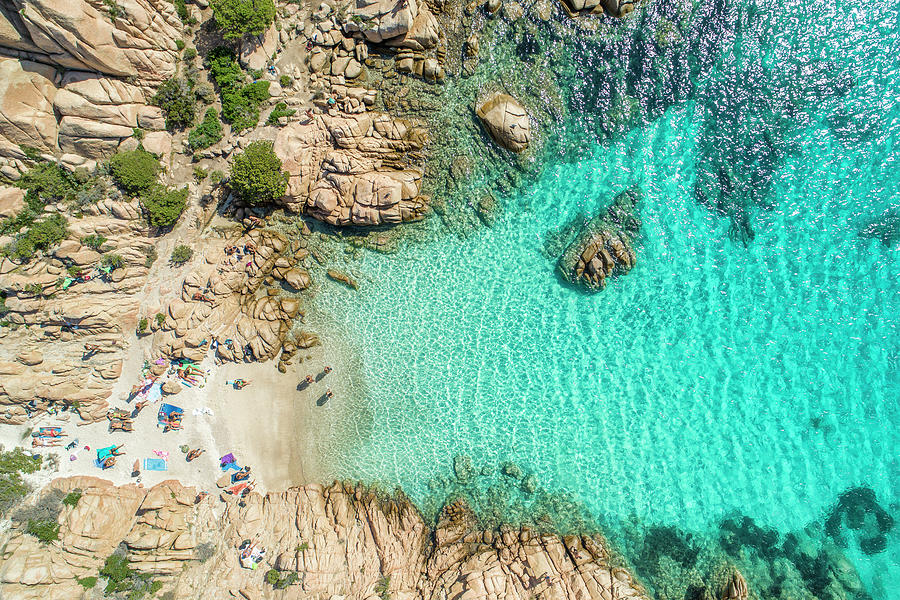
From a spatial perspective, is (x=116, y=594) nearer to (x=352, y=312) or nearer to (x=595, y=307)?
(x=352, y=312)

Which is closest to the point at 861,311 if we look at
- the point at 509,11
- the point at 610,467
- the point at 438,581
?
the point at 610,467

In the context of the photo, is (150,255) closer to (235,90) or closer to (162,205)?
(162,205)

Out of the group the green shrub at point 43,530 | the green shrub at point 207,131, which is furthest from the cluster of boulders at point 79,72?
the green shrub at point 43,530

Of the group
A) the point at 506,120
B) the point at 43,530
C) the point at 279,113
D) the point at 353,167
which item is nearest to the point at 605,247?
the point at 506,120

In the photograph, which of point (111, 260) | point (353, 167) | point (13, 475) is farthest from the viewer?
point (353, 167)

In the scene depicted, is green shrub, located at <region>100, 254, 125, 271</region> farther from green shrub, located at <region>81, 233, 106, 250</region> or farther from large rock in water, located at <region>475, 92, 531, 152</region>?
large rock in water, located at <region>475, 92, 531, 152</region>
